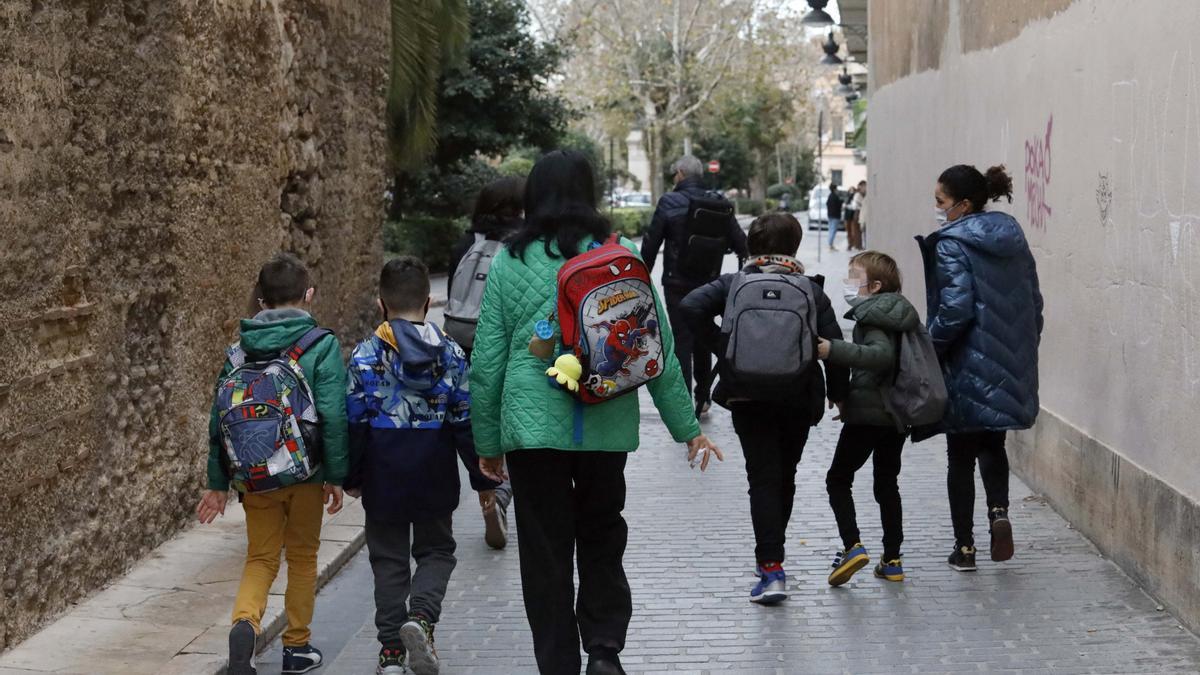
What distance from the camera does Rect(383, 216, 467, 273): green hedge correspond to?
2655 centimetres

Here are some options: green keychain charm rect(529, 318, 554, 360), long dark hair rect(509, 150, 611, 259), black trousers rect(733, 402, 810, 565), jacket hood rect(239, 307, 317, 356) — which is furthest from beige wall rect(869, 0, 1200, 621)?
jacket hood rect(239, 307, 317, 356)

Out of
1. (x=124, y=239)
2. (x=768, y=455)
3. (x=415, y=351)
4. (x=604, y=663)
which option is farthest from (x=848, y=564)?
(x=124, y=239)

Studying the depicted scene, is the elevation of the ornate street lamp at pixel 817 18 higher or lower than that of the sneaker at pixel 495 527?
higher

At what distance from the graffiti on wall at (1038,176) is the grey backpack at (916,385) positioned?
8.56 feet

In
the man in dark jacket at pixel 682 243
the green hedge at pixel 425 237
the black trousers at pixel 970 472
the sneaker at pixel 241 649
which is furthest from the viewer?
the green hedge at pixel 425 237

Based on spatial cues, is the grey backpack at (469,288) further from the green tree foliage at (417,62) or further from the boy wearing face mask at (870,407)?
the green tree foliage at (417,62)

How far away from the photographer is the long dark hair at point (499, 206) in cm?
744

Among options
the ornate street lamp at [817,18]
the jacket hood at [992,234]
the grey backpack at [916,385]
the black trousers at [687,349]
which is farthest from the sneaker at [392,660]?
the ornate street lamp at [817,18]

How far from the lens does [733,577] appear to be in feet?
22.9

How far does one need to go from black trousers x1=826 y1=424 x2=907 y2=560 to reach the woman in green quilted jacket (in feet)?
5.69

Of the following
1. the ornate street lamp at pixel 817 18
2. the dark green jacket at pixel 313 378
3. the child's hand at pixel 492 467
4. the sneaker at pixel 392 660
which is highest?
the ornate street lamp at pixel 817 18

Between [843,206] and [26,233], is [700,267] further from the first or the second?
[843,206]

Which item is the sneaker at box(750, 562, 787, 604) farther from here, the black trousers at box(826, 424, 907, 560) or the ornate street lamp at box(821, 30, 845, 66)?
the ornate street lamp at box(821, 30, 845, 66)

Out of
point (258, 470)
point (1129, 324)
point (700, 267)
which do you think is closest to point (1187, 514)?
point (1129, 324)
